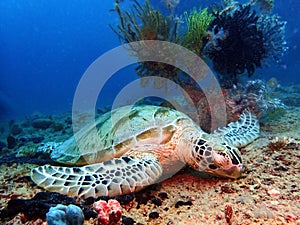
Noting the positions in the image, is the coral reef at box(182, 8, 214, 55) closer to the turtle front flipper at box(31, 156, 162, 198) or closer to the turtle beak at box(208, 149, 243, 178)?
the turtle beak at box(208, 149, 243, 178)

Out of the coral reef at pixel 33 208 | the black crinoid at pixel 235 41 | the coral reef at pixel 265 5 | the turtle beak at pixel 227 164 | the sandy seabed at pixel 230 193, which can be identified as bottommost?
the coral reef at pixel 33 208

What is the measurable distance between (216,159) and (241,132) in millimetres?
1643

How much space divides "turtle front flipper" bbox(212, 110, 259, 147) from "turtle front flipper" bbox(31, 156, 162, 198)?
155 cm

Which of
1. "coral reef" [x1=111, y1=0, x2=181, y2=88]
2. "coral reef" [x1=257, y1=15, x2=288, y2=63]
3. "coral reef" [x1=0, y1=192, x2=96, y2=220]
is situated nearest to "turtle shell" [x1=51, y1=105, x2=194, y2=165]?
"coral reef" [x1=0, y1=192, x2=96, y2=220]

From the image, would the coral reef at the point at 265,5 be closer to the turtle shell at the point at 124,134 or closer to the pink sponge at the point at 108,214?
the turtle shell at the point at 124,134

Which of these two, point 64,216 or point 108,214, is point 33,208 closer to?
point 64,216

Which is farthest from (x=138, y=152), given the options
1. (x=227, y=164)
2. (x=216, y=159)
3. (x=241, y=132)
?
(x=241, y=132)

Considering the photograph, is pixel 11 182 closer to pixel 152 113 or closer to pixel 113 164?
pixel 113 164

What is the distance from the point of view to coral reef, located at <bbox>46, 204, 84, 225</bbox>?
6.16 feet

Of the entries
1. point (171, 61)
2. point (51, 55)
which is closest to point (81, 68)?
point (51, 55)

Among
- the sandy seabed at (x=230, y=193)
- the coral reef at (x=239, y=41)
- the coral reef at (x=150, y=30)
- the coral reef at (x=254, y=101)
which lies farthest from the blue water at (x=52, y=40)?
the sandy seabed at (x=230, y=193)

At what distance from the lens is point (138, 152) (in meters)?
3.74

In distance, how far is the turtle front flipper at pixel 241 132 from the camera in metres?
4.06

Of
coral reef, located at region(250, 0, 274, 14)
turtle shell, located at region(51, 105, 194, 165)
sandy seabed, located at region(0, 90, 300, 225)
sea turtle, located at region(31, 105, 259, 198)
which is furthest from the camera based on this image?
coral reef, located at region(250, 0, 274, 14)
